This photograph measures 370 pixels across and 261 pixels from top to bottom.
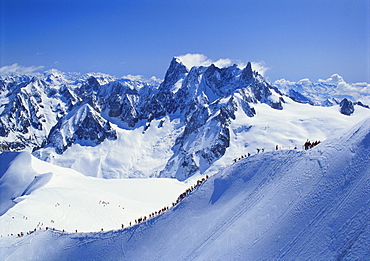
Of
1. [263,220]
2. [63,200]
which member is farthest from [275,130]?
[263,220]

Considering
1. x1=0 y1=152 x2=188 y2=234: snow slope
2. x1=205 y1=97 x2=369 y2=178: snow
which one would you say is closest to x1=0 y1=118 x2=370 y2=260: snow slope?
x1=0 y1=152 x2=188 y2=234: snow slope

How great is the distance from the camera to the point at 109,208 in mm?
45438

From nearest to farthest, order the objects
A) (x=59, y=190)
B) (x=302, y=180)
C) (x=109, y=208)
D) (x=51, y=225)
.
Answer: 1. (x=302, y=180)
2. (x=51, y=225)
3. (x=109, y=208)
4. (x=59, y=190)

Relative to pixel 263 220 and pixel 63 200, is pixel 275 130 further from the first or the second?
pixel 263 220

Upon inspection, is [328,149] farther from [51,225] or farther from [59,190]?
[59,190]

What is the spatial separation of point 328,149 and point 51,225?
125 ft

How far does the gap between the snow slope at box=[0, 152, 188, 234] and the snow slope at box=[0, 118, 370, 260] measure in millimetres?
6604

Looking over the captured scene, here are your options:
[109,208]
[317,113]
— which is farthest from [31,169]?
[317,113]

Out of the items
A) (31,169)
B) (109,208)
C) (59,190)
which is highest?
(31,169)

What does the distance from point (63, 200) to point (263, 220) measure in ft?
131

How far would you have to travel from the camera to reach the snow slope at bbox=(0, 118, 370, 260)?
15.1m

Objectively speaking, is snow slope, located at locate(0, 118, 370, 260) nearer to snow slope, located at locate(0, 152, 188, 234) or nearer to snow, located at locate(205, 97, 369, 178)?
snow slope, located at locate(0, 152, 188, 234)

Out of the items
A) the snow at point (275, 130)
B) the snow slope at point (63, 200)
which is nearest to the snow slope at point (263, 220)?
the snow slope at point (63, 200)

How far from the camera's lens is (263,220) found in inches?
754
